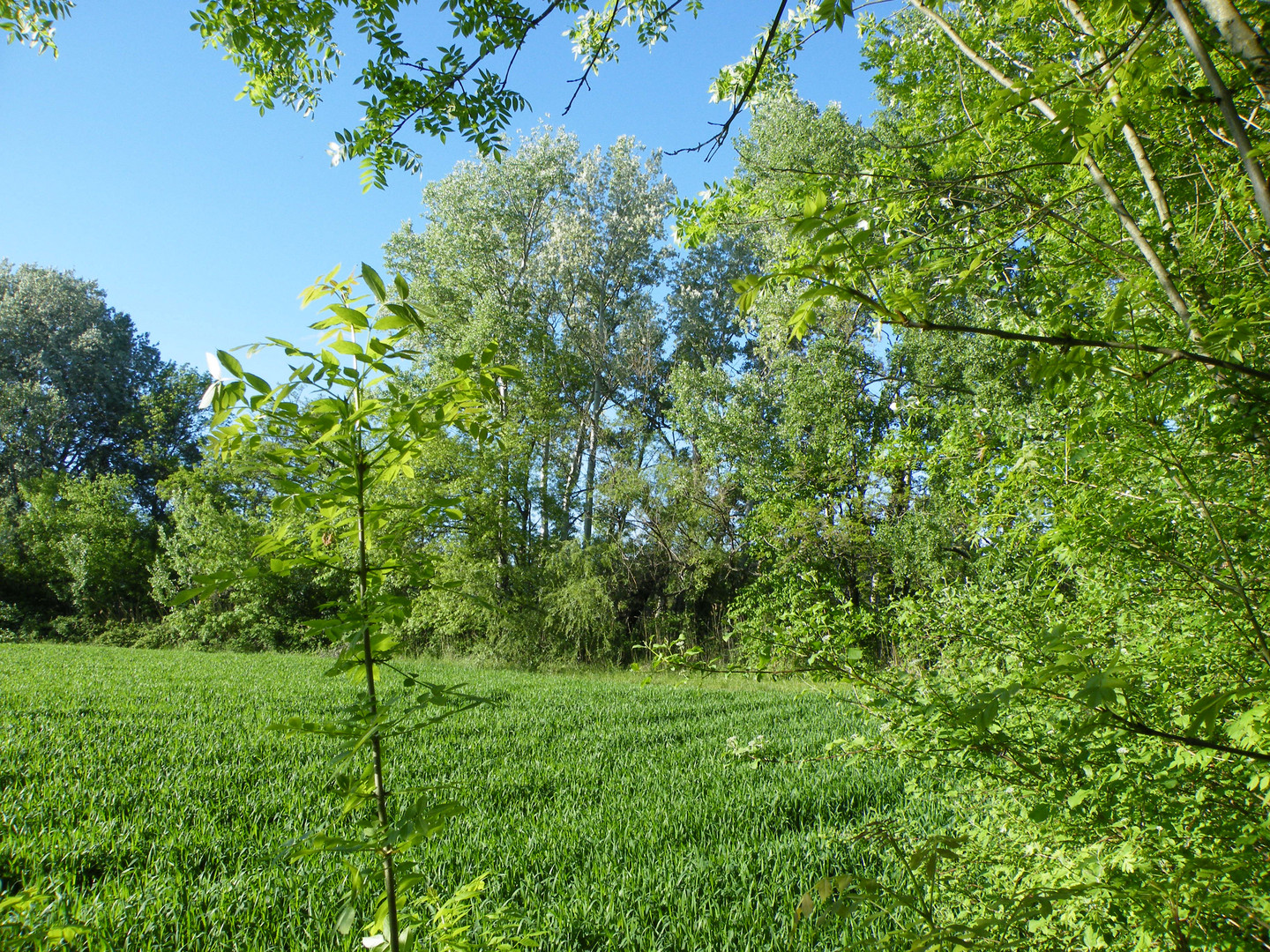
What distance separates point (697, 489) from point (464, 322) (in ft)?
33.1

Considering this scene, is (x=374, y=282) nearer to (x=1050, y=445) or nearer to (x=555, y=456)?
(x=1050, y=445)

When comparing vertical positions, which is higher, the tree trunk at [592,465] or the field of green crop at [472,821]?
the tree trunk at [592,465]

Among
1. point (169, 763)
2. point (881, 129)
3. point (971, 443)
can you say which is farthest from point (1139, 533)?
point (881, 129)

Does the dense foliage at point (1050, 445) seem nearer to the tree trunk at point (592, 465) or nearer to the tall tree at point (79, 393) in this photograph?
the tree trunk at point (592, 465)

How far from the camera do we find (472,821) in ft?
12.7

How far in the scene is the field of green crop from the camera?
2.62 metres

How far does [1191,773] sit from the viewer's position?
4.43ft

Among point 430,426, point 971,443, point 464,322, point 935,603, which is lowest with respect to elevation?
point 935,603

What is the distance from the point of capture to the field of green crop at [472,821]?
2619 mm

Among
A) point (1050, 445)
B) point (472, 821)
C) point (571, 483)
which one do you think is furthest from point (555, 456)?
point (1050, 445)

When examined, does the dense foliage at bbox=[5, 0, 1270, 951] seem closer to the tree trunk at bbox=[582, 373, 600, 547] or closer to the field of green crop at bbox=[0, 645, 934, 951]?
the field of green crop at bbox=[0, 645, 934, 951]

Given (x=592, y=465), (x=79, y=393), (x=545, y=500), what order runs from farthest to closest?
1. (x=79, y=393)
2. (x=592, y=465)
3. (x=545, y=500)

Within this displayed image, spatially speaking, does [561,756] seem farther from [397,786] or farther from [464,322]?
[464,322]

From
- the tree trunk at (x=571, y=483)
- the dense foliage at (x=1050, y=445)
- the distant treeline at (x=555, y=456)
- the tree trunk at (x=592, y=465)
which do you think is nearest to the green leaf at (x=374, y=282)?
the dense foliage at (x=1050, y=445)
